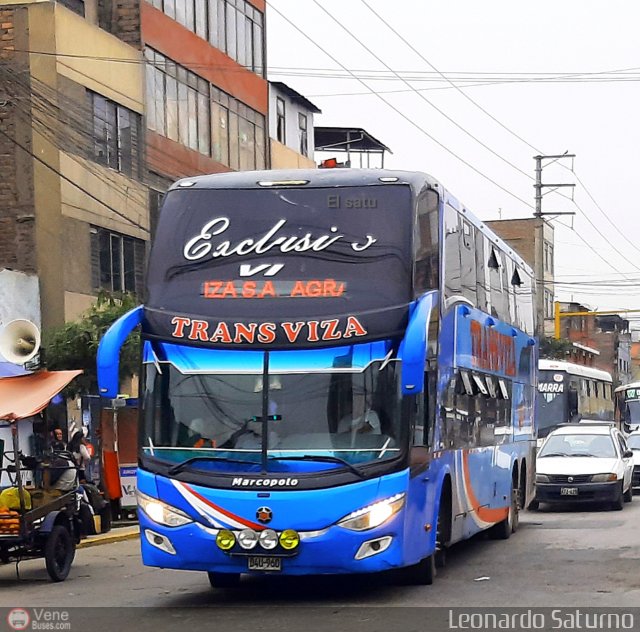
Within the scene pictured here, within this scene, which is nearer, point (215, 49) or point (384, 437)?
point (384, 437)

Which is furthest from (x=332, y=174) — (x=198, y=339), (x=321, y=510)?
(x=321, y=510)

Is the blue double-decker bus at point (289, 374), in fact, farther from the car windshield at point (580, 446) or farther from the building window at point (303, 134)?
the building window at point (303, 134)

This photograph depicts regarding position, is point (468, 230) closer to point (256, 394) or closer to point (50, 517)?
point (256, 394)

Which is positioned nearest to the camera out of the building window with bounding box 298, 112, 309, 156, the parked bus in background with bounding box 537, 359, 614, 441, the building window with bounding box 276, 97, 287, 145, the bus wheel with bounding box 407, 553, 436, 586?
the bus wheel with bounding box 407, 553, 436, 586

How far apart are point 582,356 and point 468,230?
2863 inches

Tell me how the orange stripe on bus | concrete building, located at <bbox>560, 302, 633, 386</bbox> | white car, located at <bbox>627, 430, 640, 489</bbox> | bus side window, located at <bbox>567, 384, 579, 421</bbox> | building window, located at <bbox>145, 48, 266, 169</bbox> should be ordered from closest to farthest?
1. the orange stripe on bus
2. white car, located at <bbox>627, 430, 640, 489</bbox>
3. building window, located at <bbox>145, 48, 266, 169</bbox>
4. bus side window, located at <bbox>567, 384, 579, 421</bbox>
5. concrete building, located at <bbox>560, 302, 633, 386</bbox>

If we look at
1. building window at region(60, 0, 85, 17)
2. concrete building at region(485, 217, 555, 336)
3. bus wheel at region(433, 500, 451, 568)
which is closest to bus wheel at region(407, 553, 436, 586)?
bus wheel at region(433, 500, 451, 568)

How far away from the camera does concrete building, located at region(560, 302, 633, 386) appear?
323ft

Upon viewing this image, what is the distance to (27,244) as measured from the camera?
29.7 metres

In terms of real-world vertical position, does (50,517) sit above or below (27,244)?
below

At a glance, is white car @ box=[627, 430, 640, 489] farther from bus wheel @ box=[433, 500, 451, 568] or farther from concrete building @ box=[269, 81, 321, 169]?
bus wheel @ box=[433, 500, 451, 568]

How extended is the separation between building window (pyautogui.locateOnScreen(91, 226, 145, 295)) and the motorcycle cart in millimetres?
15934

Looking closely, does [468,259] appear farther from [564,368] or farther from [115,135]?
[564,368]

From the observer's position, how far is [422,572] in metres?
13.2
